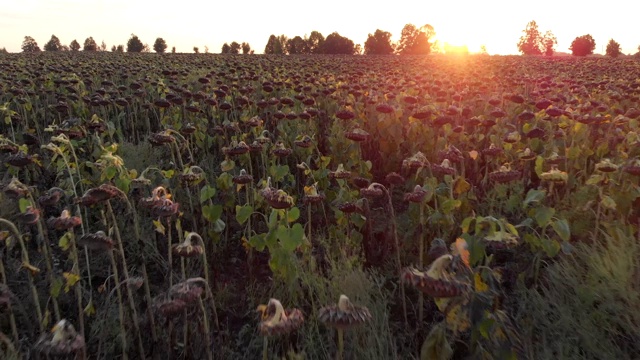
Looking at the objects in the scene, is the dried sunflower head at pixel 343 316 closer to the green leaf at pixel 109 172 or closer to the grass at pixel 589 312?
the grass at pixel 589 312

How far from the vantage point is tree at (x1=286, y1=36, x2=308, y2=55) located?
6122cm

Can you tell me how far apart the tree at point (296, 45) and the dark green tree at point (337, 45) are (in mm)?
3168

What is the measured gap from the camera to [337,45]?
191ft

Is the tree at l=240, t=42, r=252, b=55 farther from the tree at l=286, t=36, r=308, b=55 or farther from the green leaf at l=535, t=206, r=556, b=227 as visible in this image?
the green leaf at l=535, t=206, r=556, b=227

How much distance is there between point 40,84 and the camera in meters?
8.61

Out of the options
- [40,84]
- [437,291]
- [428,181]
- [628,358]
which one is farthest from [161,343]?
[40,84]

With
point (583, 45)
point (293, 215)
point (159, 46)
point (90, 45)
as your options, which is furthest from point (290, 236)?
point (583, 45)

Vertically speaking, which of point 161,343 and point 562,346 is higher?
point 562,346

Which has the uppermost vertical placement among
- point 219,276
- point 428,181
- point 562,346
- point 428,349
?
point 428,181

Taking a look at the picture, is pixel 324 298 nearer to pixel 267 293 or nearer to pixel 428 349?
pixel 267 293

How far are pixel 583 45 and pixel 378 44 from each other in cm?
3010

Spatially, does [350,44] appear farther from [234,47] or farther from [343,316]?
[343,316]

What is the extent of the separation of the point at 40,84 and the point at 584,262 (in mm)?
8921

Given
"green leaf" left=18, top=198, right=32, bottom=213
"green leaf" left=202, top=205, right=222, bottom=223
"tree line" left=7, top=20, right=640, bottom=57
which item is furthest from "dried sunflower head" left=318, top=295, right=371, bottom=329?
"tree line" left=7, top=20, right=640, bottom=57
